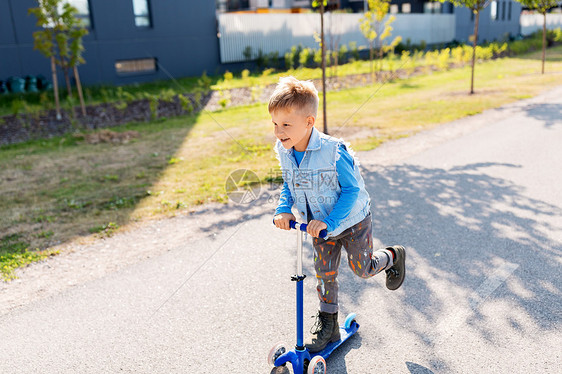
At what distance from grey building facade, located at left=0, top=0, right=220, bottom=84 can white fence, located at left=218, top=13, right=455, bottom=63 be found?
2.81ft

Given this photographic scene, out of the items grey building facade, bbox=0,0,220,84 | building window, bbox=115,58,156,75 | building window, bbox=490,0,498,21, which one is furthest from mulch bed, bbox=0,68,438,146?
building window, bbox=490,0,498,21

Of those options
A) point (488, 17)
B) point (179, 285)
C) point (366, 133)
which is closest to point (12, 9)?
point (366, 133)

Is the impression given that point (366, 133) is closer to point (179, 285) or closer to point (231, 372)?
point (179, 285)

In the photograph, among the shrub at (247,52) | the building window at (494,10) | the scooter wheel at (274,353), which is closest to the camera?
the scooter wheel at (274,353)

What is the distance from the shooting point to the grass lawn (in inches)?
229

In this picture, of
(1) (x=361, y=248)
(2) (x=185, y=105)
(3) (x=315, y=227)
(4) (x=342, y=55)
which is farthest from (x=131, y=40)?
(3) (x=315, y=227)

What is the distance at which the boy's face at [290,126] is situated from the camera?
2.70 meters

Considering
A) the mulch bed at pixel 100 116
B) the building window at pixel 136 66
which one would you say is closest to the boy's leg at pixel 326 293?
the mulch bed at pixel 100 116

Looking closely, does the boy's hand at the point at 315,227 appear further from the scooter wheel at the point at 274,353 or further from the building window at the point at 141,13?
the building window at the point at 141,13

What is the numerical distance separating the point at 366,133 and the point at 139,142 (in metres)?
4.96

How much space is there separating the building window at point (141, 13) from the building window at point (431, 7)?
89.7 ft

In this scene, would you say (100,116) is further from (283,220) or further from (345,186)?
(345,186)

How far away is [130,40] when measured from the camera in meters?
18.3

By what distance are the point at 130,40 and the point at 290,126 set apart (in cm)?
1756
